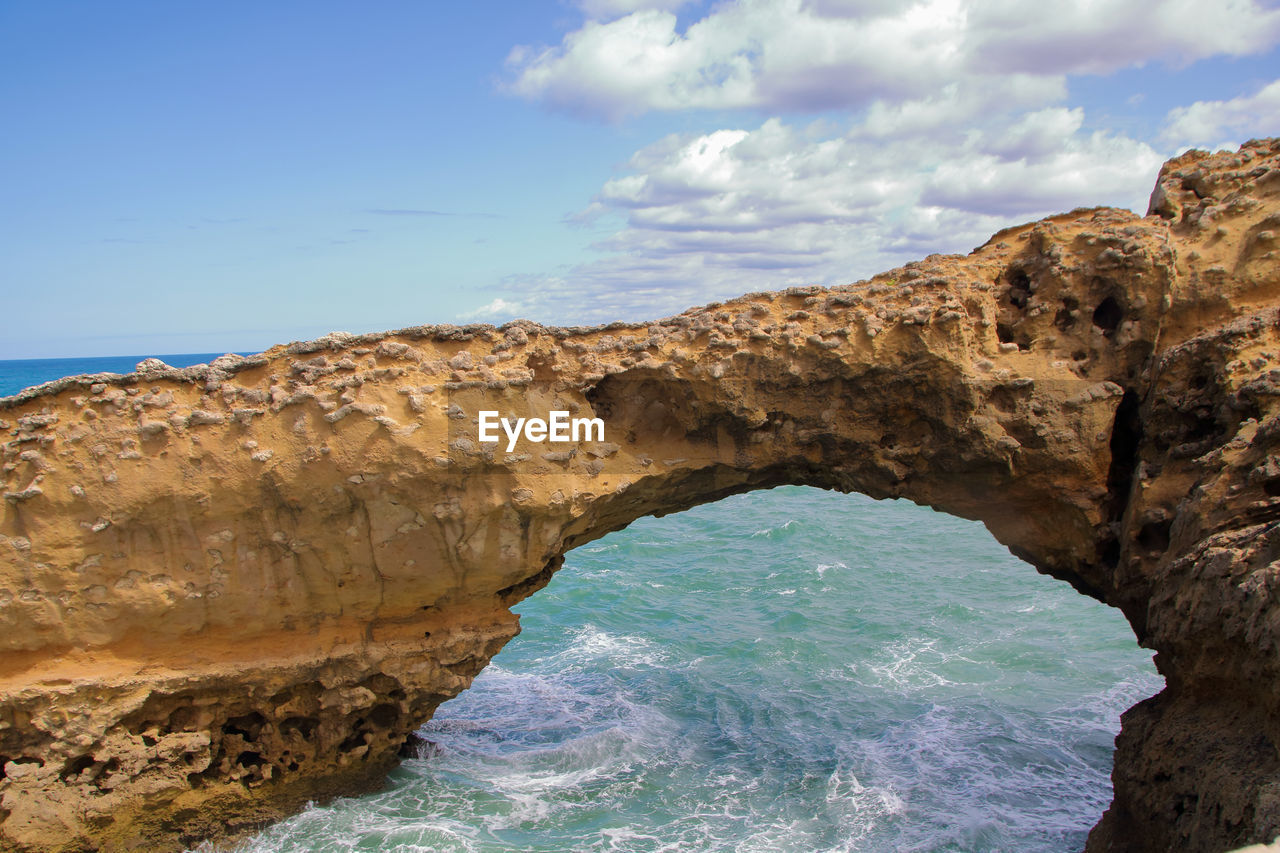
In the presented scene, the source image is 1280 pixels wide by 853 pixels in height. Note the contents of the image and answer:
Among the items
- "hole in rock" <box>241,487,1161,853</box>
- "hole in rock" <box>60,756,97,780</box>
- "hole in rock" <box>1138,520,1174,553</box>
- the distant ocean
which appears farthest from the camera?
the distant ocean

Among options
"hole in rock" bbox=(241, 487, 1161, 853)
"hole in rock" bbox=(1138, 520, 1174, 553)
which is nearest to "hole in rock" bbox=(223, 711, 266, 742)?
"hole in rock" bbox=(241, 487, 1161, 853)

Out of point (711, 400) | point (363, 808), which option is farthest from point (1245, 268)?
point (363, 808)

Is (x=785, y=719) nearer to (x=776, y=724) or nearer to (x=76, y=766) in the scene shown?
(x=776, y=724)

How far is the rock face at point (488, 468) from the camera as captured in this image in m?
7.12

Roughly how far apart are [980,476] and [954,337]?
1.42 metres

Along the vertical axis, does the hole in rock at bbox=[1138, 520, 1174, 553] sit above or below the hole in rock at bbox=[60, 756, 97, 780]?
above

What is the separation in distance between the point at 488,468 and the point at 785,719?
5306 mm

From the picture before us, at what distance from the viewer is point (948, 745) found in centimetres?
959

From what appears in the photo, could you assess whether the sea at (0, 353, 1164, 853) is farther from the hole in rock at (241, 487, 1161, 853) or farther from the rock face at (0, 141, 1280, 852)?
the rock face at (0, 141, 1280, 852)

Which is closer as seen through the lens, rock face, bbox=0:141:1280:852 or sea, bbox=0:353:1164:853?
rock face, bbox=0:141:1280:852

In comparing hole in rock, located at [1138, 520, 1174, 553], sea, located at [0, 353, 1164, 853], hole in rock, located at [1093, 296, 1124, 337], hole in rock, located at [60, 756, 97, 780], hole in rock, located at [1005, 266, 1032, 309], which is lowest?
sea, located at [0, 353, 1164, 853]

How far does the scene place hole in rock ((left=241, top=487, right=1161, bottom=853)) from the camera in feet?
26.8

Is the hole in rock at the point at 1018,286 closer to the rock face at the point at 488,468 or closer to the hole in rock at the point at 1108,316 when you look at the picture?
the rock face at the point at 488,468

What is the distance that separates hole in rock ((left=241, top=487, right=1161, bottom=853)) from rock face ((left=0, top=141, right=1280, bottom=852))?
133cm
